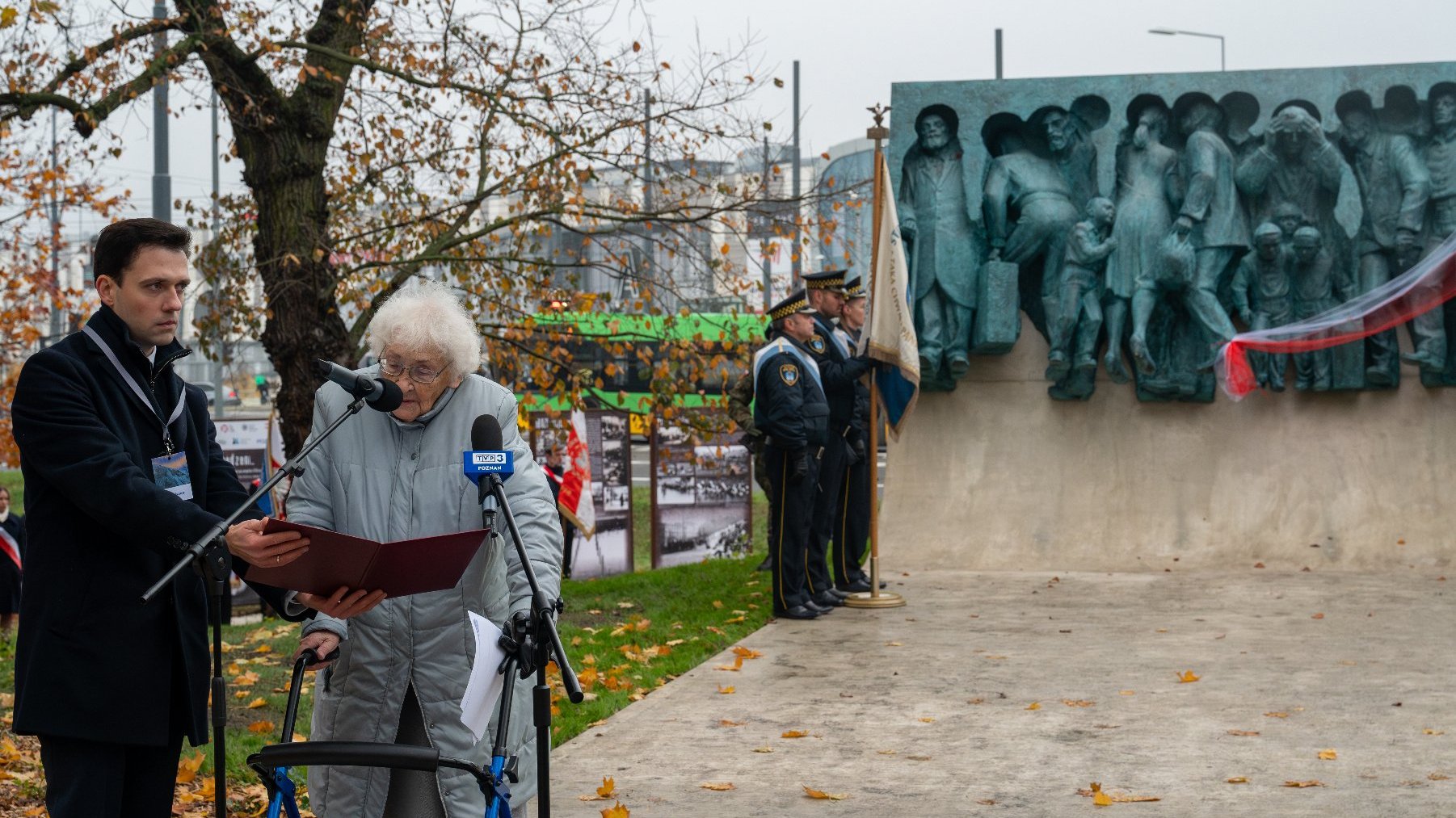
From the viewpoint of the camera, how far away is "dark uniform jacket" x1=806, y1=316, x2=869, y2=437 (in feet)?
35.2

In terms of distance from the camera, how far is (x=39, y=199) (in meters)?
17.0

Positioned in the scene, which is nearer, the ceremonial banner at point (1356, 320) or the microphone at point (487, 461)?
the microphone at point (487, 461)

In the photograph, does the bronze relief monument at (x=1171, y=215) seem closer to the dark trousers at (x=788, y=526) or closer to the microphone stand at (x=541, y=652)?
the dark trousers at (x=788, y=526)

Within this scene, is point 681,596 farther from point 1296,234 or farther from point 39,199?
point 39,199

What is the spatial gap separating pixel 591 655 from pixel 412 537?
545 cm

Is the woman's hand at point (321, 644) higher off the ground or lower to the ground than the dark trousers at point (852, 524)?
higher

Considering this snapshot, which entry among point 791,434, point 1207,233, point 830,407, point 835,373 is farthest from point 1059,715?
point 1207,233

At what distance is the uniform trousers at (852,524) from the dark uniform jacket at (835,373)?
41 centimetres

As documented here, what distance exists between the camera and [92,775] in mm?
3559

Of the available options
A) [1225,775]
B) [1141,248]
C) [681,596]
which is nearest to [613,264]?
[681,596]

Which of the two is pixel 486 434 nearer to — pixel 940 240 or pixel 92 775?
pixel 92 775

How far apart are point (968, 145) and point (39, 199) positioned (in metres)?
10.3

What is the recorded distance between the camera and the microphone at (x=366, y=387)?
11.8 ft

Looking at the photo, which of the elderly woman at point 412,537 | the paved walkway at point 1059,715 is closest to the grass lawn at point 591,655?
the paved walkway at point 1059,715
